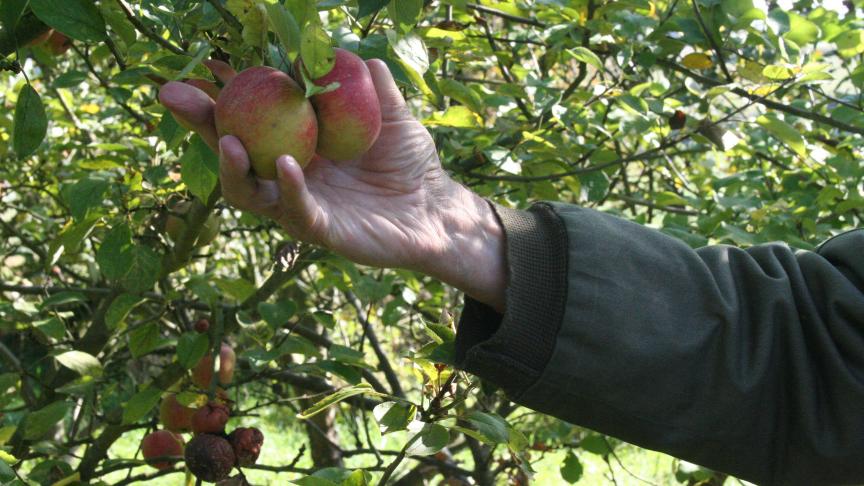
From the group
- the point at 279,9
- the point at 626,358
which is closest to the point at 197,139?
the point at 279,9

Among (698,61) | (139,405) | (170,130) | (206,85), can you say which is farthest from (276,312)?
(698,61)

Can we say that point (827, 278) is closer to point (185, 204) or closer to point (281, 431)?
point (185, 204)

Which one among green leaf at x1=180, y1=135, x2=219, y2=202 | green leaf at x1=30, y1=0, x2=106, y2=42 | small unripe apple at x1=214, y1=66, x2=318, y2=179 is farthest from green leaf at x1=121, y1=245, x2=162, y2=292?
small unripe apple at x1=214, y1=66, x2=318, y2=179

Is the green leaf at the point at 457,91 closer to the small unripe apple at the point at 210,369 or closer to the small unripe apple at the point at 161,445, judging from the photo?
the small unripe apple at the point at 210,369

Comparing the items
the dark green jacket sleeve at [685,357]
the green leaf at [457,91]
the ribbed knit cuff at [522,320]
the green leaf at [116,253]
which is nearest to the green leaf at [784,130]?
the green leaf at [457,91]

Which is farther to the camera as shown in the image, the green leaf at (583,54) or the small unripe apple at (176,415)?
the small unripe apple at (176,415)

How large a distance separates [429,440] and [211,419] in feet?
2.63

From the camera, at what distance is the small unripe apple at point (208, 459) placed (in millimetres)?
1896

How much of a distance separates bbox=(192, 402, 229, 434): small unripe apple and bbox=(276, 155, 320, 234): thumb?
0.94 meters

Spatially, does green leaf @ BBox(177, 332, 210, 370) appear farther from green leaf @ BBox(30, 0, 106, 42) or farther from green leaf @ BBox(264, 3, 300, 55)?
green leaf @ BBox(264, 3, 300, 55)

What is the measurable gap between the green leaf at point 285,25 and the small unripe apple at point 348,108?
129 millimetres

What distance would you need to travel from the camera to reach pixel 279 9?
1.03m

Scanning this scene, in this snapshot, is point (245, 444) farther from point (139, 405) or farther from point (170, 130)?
point (170, 130)

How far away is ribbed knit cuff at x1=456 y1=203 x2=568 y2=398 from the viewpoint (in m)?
1.29
